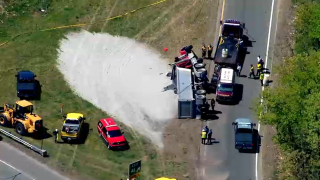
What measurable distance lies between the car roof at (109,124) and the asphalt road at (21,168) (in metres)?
7.14

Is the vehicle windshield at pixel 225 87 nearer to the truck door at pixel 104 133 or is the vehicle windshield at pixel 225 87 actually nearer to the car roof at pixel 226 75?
the car roof at pixel 226 75

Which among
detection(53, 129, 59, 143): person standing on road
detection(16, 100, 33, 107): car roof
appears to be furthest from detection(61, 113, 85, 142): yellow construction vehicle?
detection(16, 100, 33, 107): car roof

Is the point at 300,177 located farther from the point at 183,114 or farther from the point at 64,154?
the point at 64,154

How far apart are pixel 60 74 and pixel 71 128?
41.0ft

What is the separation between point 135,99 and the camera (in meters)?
71.9

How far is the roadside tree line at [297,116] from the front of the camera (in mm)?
60469

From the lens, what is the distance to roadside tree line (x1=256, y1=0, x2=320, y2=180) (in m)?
60.5

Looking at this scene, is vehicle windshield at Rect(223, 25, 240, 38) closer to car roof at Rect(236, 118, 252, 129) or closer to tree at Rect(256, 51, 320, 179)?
tree at Rect(256, 51, 320, 179)

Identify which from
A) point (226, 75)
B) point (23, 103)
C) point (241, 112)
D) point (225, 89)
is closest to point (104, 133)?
point (23, 103)

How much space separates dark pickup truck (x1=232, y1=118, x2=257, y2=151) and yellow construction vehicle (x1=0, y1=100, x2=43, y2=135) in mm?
17792

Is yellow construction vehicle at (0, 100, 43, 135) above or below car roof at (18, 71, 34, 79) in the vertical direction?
below

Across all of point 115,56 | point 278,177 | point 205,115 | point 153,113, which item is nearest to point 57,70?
point 115,56

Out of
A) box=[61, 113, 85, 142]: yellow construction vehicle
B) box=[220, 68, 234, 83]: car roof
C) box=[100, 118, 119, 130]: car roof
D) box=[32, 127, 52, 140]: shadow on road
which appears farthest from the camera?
box=[220, 68, 234, 83]: car roof

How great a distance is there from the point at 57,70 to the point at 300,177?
28.8 m
